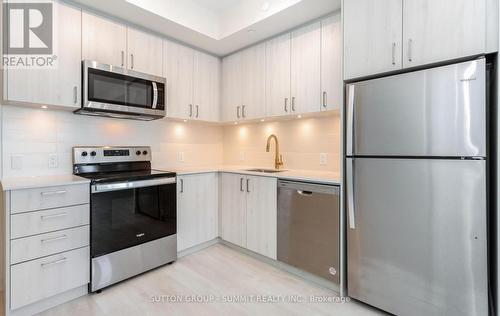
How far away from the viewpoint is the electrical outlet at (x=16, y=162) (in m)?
2.06

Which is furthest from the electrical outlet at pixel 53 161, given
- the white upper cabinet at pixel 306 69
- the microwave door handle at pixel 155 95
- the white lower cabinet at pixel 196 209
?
the white upper cabinet at pixel 306 69

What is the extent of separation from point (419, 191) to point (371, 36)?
110 cm

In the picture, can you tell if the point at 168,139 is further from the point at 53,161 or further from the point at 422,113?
the point at 422,113

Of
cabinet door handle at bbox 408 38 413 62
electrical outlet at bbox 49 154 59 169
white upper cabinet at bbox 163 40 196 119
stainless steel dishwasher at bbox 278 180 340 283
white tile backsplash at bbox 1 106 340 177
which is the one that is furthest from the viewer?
white upper cabinet at bbox 163 40 196 119

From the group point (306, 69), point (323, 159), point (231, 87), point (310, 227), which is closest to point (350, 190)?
point (310, 227)

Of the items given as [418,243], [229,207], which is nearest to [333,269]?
[418,243]

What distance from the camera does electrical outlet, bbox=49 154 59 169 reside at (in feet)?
7.38

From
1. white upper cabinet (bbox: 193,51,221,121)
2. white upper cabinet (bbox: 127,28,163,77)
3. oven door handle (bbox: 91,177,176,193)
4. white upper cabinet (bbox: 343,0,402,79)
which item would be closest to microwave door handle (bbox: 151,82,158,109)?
white upper cabinet (bbox: 127,28,163,77)

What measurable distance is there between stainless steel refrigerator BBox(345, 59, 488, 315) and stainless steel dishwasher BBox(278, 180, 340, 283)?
0.16 meters

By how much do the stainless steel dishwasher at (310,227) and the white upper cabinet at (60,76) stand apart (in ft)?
6.59

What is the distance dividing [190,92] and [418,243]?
8.65 ft

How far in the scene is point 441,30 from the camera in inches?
58.3

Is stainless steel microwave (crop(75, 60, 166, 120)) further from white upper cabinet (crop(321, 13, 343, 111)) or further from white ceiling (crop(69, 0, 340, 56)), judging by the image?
white upper cabinet (crop(321, 13, 343, 111))

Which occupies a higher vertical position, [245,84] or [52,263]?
[245,84]
